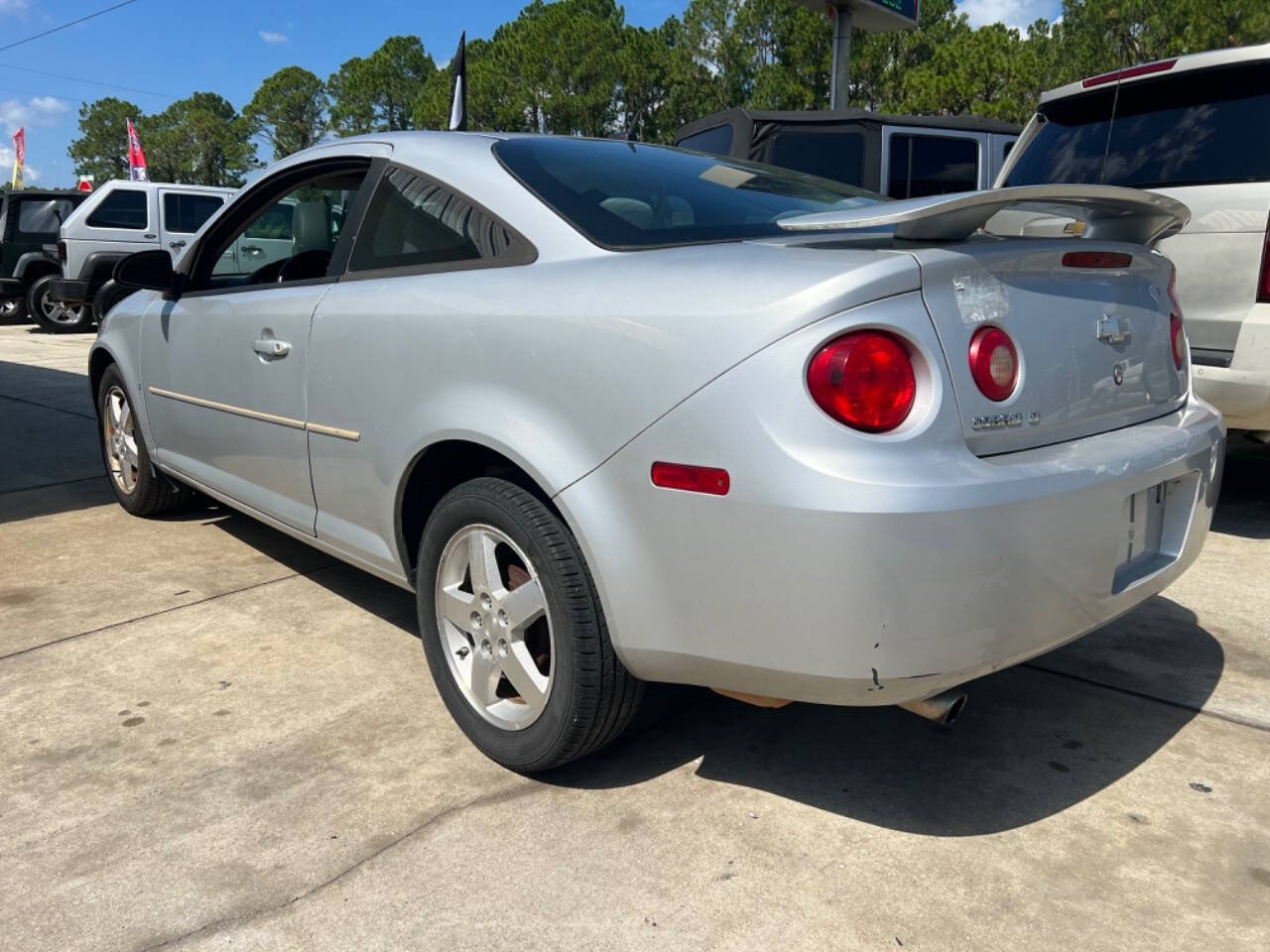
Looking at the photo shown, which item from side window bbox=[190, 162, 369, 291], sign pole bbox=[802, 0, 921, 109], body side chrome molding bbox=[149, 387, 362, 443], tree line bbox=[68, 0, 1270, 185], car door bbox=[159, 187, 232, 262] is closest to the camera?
body side chrome molding bbox=[149, 387, 362, 443]

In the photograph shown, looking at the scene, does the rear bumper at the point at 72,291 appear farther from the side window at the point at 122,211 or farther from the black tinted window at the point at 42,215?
the black tinted window at the point at 42,215

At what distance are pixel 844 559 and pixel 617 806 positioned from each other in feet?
2.85

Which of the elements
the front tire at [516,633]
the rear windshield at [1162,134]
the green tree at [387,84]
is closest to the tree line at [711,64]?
the green tree at [387,84]

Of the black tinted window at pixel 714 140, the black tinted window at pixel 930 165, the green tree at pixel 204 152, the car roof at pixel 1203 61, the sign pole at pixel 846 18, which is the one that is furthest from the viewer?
the green tree at pixel 204 152

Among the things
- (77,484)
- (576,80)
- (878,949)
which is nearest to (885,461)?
(878,949)

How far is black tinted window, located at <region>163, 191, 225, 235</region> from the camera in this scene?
1384 cm

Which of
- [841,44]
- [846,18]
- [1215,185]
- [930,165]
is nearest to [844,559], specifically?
[1215,185]

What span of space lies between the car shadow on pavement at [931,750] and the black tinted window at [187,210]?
13051 mm

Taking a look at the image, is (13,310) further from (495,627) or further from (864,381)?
(864,381)

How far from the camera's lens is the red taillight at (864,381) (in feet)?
6.13

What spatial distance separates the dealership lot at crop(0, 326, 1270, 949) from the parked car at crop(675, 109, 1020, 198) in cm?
535

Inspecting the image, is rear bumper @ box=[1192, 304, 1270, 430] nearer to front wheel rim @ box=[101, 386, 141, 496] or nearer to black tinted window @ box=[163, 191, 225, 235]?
front wheel rim @ box=[101, 386, 141, 496]

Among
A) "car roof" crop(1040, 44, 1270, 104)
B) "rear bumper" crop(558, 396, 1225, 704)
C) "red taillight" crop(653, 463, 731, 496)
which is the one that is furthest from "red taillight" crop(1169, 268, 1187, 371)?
"car roof" crop(1040, 44, 1270, 104)

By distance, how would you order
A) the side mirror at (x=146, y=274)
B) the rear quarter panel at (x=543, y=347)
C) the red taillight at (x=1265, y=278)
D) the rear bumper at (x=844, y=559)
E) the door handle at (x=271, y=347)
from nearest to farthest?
the rear bumper at (x=844, y=559)
the rear quarter panel at (x=543, y=347)
the door handle at (x=271, y=347)
the side mirror at (x=146, y=274)
the red taillight at (x=1265, y=278)
